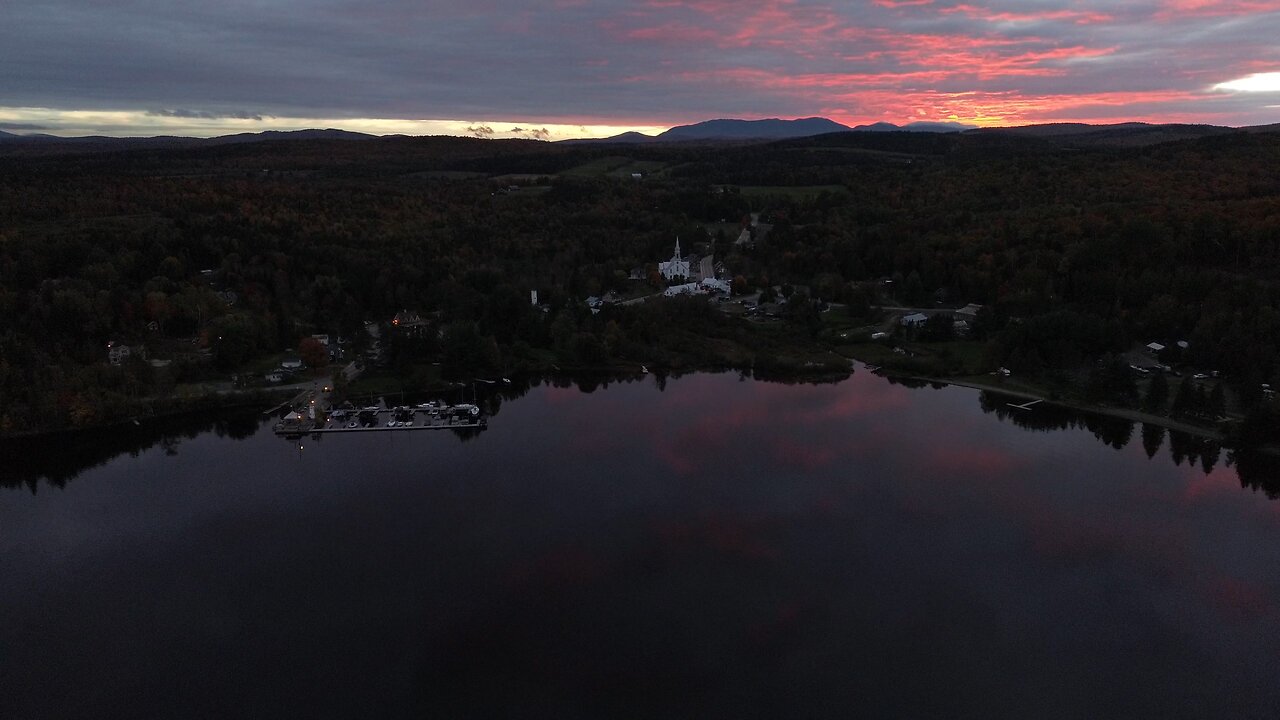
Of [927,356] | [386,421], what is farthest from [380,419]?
[927,356]

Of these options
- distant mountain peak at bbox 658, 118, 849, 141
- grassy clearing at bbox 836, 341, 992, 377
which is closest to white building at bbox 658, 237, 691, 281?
grassy clearing at bbox 836, 341, 992, 377

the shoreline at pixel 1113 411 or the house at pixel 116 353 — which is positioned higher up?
the house at pixel 116 353

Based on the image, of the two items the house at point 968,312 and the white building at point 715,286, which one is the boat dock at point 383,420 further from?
the house at point 968,312

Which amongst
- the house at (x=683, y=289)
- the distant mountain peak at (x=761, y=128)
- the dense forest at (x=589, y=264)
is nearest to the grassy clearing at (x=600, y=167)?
the dense forest at (x=589, y=264)

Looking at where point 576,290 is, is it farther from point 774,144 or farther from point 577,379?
point 774,144

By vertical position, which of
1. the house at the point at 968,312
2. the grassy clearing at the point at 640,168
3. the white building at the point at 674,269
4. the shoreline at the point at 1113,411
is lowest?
the shoreline at the point at 1113,411

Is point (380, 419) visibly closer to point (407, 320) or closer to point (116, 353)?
point (407, 320)

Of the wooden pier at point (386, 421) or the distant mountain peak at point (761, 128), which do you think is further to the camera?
the distant mountain peak at point (761, 128)

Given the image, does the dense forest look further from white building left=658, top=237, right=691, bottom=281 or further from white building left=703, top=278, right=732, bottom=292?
white building left=703, top=278, right=732, bottom=292

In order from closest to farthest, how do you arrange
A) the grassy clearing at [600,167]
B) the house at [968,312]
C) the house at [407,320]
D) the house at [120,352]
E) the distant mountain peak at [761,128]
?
1. the house at [120,352]
2. the house at [407,320]
3. the house at [968,312]
4. the grassy clearing at [600,167]
5. the distant mountain peak at [761,128]
